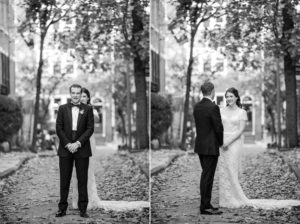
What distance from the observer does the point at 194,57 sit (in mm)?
4430

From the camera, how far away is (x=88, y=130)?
412 cm

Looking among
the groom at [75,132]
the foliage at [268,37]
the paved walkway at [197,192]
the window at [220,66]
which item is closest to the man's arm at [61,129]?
the groom at [75,132]

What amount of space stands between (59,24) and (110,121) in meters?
1.20

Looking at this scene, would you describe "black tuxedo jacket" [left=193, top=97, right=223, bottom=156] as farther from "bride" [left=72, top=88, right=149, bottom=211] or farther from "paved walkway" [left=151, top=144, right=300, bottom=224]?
"bride" [left=72, top=88, right=149, bottom=211]

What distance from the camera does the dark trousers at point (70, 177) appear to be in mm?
4172

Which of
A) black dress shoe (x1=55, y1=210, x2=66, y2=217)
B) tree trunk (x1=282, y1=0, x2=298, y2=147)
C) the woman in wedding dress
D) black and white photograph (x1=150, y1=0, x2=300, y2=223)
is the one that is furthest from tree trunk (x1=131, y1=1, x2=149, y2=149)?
tree trunk (x1=282, y1=0, x2=298, y2=147)

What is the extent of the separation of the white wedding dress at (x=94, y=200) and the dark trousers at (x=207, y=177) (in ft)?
2.03

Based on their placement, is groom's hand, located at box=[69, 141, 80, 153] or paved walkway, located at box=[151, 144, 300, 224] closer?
groom's hand, located at box=[69, 141, 80, 153]

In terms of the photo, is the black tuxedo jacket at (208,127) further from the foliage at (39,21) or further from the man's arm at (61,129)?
the foliage at (39,21)

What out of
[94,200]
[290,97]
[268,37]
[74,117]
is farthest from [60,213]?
→ [268,37]

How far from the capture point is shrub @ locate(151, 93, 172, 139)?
455cm

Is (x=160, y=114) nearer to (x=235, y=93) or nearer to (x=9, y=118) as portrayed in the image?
(x=235, y=93)

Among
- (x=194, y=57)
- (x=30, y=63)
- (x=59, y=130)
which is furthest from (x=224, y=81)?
(x=30, y=63)

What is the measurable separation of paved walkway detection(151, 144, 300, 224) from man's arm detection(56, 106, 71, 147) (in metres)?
1.13
